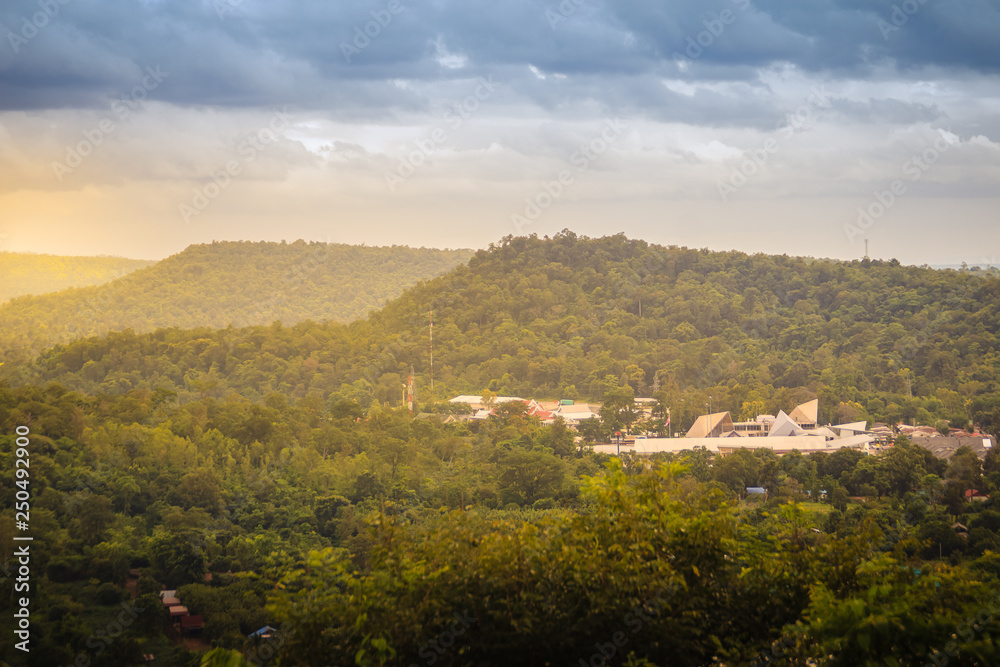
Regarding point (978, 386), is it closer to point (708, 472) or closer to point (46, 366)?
point (708, 472)

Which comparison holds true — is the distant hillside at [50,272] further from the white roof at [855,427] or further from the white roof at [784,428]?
the white roof at [855,427]
